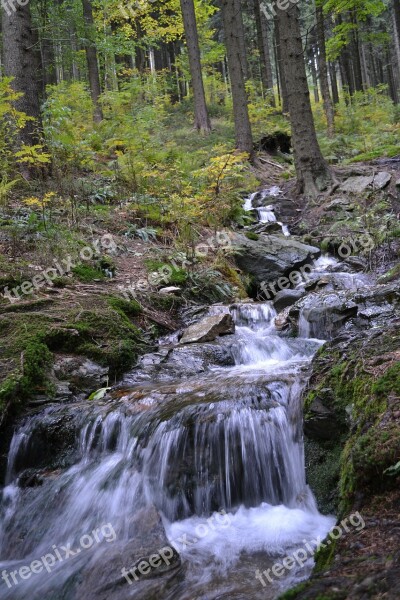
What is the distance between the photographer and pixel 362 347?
3957 millimetres

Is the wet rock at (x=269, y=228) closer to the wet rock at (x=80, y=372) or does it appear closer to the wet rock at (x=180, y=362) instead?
the wet rock at (x=180, y=362)

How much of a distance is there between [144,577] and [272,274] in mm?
6304

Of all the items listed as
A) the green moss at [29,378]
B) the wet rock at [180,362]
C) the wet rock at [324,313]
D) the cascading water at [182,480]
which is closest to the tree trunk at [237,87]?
the wet rock at [324,313]

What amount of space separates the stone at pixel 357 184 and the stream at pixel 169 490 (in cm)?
733

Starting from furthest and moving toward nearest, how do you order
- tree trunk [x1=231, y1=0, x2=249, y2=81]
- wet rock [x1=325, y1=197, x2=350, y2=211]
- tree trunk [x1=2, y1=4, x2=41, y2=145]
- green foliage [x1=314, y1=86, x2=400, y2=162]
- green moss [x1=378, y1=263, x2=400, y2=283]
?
tree trunk [x1=231, y1=0, x2=249, y2=81] < green foliage [x1=314, y1=86, x2=400, y2=162] < wet rock [x1=325, y1=197, x2=350, y2=211] < tree trunk [x1=2, y1=4, x2=41, y2=145] < green moss [x1=378, y1=263, x2=400, y2=283]

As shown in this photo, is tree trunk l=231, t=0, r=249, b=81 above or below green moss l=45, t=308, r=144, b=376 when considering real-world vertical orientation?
above

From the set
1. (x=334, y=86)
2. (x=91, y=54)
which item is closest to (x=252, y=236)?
(x=91, y=54)

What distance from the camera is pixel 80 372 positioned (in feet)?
17.1

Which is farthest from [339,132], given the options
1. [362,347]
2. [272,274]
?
[362,347]

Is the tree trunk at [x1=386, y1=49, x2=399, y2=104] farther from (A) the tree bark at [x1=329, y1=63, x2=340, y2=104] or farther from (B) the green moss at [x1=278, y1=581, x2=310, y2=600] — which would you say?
(B) the green moss at [x1=278, y1=581, x2=310, y2=600]

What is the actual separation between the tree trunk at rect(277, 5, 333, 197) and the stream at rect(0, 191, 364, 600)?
803 centimetres

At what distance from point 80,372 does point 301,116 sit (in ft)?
30.2

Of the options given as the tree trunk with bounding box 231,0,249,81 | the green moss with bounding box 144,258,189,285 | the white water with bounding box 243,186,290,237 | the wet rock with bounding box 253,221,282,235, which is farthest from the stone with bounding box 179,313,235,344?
the tree trunk with bounding box 231,0,249,81

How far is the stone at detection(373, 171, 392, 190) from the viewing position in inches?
415
